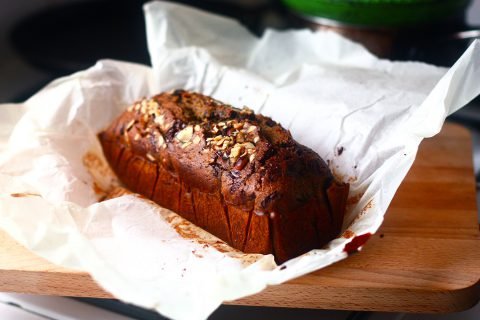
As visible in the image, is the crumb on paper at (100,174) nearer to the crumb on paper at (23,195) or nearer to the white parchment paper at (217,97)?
the white parchment paper at (217,97)

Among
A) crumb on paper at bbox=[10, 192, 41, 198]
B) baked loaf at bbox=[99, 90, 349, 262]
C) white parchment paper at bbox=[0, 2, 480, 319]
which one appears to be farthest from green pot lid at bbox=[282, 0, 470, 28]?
crumb on paper at bbox=[10, 192, 41, 198]

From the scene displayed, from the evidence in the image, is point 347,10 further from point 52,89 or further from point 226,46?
point 52,89

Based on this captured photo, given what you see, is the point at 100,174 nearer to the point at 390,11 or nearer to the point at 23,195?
the point at 23,195

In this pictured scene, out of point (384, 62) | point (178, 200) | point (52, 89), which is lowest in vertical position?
point (178, 200)

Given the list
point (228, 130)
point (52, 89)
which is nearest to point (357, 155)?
point (228, 130)

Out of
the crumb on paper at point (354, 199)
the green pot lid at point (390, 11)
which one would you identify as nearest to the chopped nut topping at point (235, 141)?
the crumb on paper at point (354, 199)
